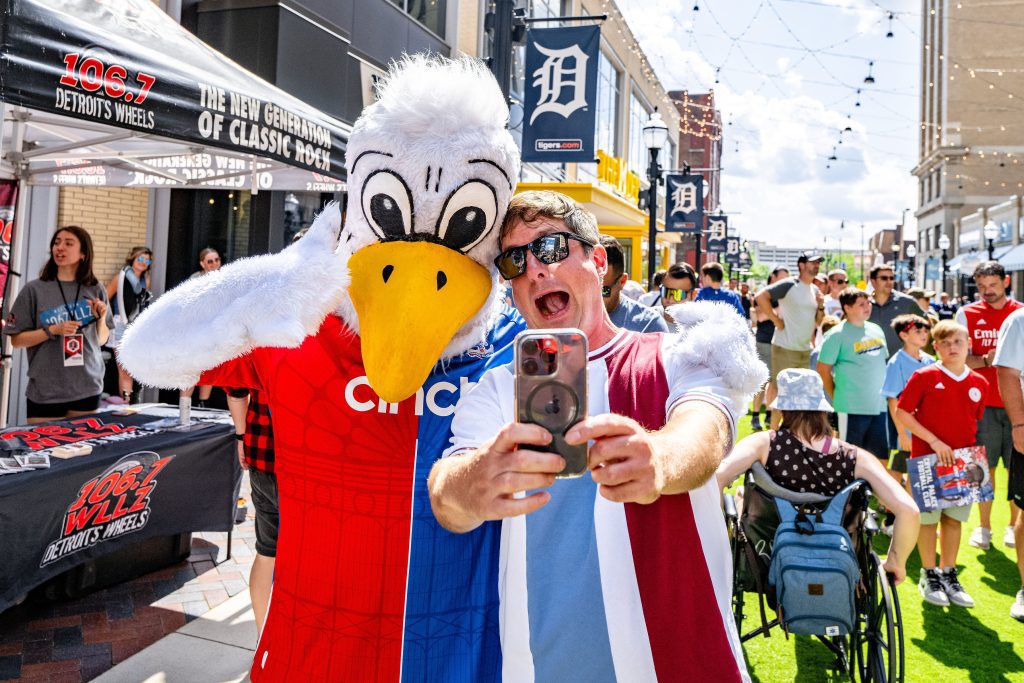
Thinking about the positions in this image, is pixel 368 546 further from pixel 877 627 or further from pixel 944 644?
pixel 944 644

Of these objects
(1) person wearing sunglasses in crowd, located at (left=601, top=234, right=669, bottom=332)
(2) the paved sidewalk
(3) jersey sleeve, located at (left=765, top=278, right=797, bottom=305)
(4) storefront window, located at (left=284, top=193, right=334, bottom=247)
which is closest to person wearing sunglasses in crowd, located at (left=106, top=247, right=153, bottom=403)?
(4) storefront window, located at (left=284, top=193, right=334, bottom=247)

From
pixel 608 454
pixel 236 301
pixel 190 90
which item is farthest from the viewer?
pixel 190 90

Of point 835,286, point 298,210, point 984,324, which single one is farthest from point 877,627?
point 298,210

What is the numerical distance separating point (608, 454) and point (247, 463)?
2.90 m

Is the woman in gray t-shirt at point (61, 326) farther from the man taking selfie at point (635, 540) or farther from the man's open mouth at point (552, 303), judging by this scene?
the man taking selfie at point (635, 540)

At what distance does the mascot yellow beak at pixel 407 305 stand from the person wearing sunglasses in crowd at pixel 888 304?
6621mm

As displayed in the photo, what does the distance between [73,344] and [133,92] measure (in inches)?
107

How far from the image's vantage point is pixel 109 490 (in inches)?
151

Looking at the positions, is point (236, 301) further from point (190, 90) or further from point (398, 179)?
point (190, 90)

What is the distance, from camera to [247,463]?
360 cm

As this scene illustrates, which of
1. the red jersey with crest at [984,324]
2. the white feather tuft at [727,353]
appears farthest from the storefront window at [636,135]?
the white feather tuft at [727,353]

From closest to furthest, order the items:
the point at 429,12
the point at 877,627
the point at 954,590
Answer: the point at 877,627 < the point at 954,590 < the point at 429,12

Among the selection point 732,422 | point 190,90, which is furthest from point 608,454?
point 190,90

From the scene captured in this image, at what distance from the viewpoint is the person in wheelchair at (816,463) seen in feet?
11.1
